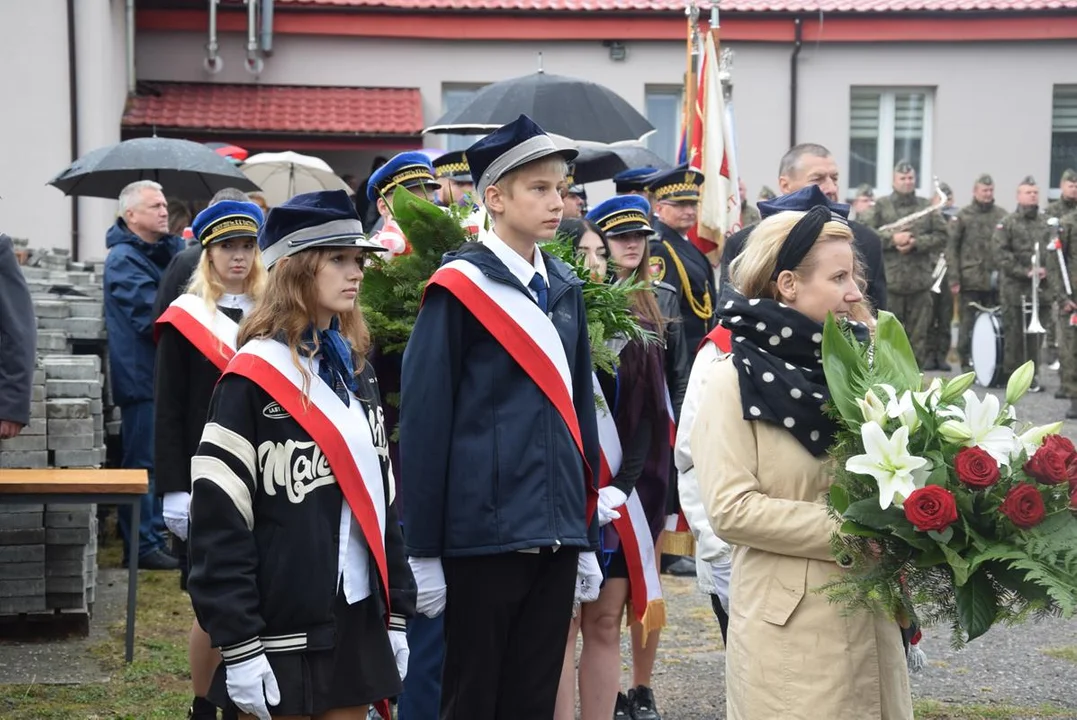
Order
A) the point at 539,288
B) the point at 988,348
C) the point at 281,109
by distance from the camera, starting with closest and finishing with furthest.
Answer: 1. the point at 539,288
2. the point at 988,348
3. the point at 281,109

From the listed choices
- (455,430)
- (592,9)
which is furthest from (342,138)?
(455,430)

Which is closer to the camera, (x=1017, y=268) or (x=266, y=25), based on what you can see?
(x=1017, y=268)

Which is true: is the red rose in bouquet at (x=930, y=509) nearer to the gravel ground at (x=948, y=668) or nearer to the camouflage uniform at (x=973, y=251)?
the gravel ground at (x=948, y=668)

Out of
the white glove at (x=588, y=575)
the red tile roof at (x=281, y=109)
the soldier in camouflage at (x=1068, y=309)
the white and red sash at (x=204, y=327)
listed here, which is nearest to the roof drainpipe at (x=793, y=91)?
Answer: the red tile roof at (x=281, y=109)

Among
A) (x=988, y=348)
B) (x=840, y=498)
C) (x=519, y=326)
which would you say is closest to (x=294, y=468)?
(x=519, y=326)

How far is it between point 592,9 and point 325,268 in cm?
2092

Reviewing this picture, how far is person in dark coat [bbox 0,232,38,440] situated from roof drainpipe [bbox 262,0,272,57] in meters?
17.3

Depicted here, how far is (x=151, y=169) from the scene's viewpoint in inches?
443

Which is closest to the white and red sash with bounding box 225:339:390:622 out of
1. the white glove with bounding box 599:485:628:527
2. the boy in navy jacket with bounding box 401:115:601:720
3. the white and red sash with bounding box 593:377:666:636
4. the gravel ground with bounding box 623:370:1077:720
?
the boy in navy jacket with bounding box 401:115:601:720

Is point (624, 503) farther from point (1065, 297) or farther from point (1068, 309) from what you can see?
point (1065, 297)

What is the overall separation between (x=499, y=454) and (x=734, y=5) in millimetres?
22034

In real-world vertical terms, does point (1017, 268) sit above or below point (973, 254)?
below

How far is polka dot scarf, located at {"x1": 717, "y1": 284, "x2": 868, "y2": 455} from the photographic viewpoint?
370cm

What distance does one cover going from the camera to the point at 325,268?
3979 mm
